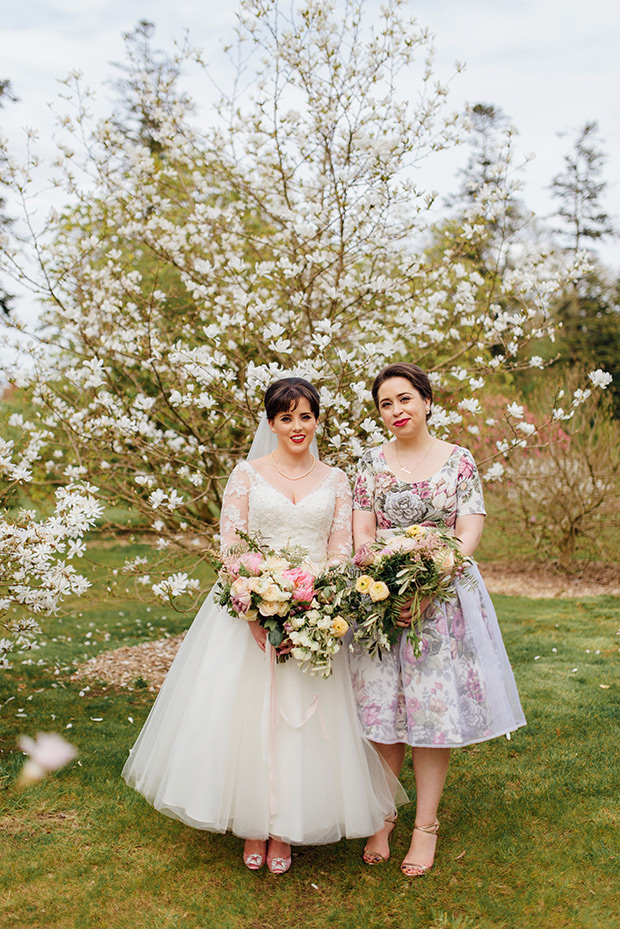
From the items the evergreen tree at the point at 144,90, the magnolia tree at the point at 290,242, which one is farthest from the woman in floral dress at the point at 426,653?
the evergreen tree at the point at 144,90

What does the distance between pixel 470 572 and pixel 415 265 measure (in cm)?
268

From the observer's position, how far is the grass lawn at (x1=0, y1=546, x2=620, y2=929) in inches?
107

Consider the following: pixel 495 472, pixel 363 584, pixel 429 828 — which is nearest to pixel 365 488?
pixel 363 584

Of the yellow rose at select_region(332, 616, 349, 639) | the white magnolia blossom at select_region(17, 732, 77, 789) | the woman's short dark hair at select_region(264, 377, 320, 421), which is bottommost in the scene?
the white magnolia blossom at select_region(17, 732, 77, 789)

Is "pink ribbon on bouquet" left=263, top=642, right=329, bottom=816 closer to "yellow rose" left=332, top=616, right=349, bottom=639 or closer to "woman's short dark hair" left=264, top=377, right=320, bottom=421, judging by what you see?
"yellow rose" left=332, top=616, right=349, bottom=639

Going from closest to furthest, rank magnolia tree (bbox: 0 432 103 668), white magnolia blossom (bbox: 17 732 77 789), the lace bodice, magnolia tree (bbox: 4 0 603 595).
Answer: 1. the lace bodice
2. magnolia tree (bbox: 0 432 103 668)
3. white magnolia blossom (bbox: 17 732 77 789)
4. magnolia tree (bbox: 4 0 603 595)

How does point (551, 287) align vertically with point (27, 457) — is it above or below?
above

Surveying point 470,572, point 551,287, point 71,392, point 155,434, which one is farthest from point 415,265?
point 71,392

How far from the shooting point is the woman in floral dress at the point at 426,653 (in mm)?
2881

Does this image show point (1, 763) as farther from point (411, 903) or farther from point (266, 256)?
point (266, 256)

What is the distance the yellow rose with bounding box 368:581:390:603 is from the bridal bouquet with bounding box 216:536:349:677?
0.52 feet

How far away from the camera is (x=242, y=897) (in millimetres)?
2812

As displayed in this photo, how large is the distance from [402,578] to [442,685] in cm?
48

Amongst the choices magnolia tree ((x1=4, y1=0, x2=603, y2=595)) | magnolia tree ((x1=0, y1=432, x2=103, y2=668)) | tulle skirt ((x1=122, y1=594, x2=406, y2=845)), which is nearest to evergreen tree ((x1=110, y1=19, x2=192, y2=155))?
magnolia tree ((x1=4, y1=0, x2=603, y2=595))
